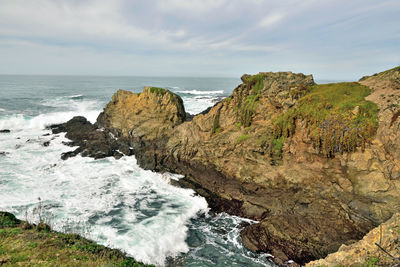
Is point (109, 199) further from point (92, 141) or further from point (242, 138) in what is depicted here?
point (92, 141)

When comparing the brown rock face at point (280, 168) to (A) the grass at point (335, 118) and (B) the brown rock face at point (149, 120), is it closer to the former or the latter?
(B) the brown rock face at point (149, 120)

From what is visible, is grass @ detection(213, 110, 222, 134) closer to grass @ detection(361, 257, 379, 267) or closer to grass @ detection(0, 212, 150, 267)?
grass @ detection(0, 212, 150, 267)

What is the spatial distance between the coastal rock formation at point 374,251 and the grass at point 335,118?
23.5 feet

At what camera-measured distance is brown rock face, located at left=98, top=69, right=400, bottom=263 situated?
13383 millimetres

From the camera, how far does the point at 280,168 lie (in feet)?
58.4

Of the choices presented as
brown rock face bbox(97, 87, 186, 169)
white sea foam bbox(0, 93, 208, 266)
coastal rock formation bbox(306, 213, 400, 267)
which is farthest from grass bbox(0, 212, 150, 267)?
brown rock face bbox(97, 87, 186, 169)

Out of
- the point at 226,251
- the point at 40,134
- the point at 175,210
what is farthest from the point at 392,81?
the point at 40,134

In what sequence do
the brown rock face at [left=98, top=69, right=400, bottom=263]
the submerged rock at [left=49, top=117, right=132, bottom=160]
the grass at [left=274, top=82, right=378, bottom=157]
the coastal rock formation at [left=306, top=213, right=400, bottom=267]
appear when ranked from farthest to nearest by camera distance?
1. the submerged rock at [left=49, top=117, right=132, bottom=160]
2. the grass at [left=274, top=82, right=378, bottom=157]
3. the brown rock face at [left=98, top=69, right=400, bottom=263]
4. the coastal rock formation at [left=306, top=213, right=400, bottom=267]

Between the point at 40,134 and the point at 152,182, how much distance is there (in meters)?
27.5

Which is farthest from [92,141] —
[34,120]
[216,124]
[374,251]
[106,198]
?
[374,251]

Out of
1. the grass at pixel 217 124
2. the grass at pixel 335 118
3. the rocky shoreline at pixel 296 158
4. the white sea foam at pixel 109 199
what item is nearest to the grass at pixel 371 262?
the rocky shoreline at pixel 296 158

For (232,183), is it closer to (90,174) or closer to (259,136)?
(259,136)

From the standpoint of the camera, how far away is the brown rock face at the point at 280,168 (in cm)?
1338

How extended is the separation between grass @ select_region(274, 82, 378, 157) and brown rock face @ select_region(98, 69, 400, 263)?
50 cm
